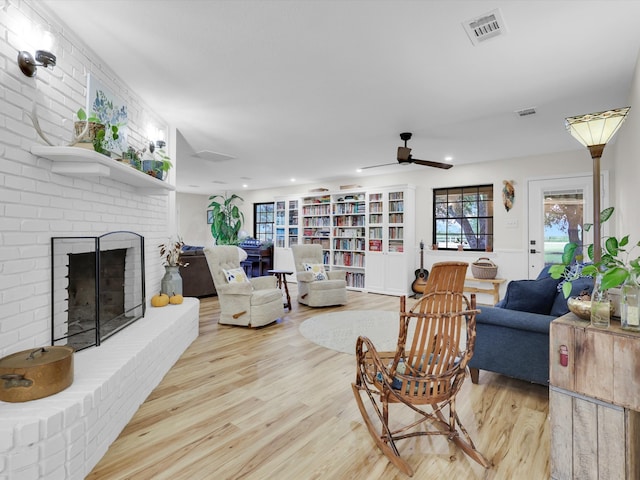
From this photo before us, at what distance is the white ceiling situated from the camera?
1979mm

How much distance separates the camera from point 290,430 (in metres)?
2.01

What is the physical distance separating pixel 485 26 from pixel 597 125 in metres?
0.91

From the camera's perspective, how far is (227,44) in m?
2.33

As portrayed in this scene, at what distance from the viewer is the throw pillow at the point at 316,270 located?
5551 mm

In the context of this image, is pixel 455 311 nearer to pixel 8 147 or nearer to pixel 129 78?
pixel 8 147

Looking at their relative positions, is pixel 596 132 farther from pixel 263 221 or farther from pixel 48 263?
pixel 263 221

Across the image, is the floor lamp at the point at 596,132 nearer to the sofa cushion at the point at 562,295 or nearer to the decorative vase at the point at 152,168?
the sofa cushion at the point at 562,295

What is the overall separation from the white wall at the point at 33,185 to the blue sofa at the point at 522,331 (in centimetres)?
293

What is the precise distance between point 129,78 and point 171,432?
276cm

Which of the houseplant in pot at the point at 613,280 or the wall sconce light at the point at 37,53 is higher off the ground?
the wall sconce light at the point at 37,53

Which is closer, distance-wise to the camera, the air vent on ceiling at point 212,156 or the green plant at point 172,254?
the green plant at point 172,254

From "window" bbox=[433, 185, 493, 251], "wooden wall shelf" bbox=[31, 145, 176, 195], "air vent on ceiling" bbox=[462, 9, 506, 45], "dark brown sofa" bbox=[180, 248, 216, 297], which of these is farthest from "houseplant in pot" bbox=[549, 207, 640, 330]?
"dark brown sofa" bbox=[180, 248, 216, 297]

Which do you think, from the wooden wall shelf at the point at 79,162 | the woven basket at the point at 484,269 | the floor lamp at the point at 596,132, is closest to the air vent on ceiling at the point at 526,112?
the floor lamp at the point at 596,132

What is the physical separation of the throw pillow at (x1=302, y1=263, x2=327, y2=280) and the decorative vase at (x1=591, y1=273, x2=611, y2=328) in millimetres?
4219
